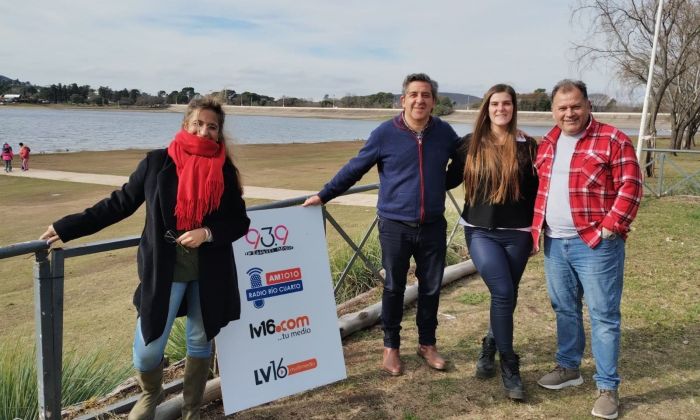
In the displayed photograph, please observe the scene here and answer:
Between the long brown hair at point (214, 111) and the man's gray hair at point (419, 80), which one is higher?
the man's gray hair at point (419, 80)

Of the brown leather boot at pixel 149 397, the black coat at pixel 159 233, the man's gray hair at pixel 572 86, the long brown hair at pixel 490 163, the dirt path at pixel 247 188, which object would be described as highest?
the man's gray hair at pixel 572 86

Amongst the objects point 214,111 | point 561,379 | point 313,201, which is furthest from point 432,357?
point 214,111

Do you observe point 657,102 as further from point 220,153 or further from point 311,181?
point 220,153

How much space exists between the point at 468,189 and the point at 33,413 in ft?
9.39

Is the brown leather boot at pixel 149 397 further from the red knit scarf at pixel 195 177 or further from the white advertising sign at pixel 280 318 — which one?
the red knit scarf at pixel 195 177

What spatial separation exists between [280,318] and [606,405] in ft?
6.87

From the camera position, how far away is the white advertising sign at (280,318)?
3344 mm

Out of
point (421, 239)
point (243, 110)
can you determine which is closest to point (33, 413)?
point (421, 239)

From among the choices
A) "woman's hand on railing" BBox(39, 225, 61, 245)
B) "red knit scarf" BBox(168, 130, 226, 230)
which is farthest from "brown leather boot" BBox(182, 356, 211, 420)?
"woman's hand on railing" BBox(39, 225, 61, 245)

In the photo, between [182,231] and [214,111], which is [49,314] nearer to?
[182,231]

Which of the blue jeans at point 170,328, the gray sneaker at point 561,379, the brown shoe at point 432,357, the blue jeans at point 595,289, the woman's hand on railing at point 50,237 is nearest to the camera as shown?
the woman's hand on railing at point 50,237

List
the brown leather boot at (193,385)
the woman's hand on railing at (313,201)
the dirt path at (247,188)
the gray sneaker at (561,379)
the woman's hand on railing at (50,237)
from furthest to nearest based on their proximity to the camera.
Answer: the dirt path at (247,188) < the woman's hand on railing at (313,201) < the gray sneaker at (561,379) < the brown leather boot at (193,385) < the woman's hand on railing at (50,237)

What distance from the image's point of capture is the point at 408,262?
3787mm

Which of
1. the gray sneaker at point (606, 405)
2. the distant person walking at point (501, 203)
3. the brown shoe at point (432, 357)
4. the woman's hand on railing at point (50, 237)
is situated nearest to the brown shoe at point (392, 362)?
the brown shoe at point (432, 357)
